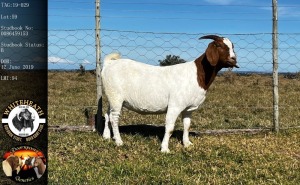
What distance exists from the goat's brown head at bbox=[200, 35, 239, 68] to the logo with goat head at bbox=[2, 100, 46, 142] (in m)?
3.50

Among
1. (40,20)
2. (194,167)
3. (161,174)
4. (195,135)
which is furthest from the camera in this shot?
(195,135)

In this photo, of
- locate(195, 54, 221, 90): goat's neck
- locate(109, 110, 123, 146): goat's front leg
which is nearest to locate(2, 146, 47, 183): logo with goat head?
locate(109, 110, 123, 146): goat's front leg

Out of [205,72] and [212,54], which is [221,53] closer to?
[212,54]

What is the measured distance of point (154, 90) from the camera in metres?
7.24

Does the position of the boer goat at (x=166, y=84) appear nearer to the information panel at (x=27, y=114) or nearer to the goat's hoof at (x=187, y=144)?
the goat's hoof at (x=187, y=144)

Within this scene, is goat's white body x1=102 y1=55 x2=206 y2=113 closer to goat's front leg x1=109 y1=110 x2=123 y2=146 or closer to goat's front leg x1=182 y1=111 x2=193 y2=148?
goat's front leg x1=109 y1=110 x2=123 y2=146

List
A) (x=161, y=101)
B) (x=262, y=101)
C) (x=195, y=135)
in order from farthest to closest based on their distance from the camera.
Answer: (x=262, y=101), (x=195, y=135), (x=161, y=101)

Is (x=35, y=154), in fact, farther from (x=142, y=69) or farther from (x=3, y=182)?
(x=142, y=69)

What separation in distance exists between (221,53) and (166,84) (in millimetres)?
1066

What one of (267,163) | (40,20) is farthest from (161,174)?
(40,20)

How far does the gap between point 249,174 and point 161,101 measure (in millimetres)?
2173

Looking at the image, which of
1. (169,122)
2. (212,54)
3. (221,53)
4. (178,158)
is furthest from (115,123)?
(221,53)

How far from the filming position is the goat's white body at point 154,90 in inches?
278

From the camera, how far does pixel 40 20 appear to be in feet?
13.8
